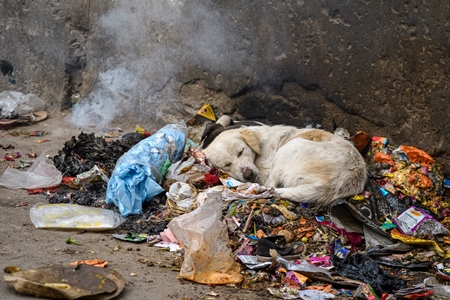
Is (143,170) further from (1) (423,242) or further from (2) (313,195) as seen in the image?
(1) (423,242)

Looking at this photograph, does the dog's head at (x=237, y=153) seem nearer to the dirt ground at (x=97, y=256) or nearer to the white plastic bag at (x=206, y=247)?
the white plastic bag at (x=206, y=247)

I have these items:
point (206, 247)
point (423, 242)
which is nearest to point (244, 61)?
point (423, 242)

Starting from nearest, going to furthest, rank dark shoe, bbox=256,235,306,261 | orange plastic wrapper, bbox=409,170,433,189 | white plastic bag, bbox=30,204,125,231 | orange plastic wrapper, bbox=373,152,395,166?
1. dark shoe, bbox=256,235,306,261
2. white plastic bag, bbox=30,204,125,231
3. orange plastic wrapper, bbox=409,170,433,189
4. orange plastic wrapper, bbox=373,152,395,166

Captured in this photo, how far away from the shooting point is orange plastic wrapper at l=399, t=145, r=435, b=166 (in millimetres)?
6398

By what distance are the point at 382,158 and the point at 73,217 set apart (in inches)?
125

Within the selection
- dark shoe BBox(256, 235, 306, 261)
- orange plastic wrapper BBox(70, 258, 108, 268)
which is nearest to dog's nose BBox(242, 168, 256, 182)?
dark shoe BBox(256, 235, 306, 261)

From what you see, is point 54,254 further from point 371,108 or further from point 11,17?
point 11,17

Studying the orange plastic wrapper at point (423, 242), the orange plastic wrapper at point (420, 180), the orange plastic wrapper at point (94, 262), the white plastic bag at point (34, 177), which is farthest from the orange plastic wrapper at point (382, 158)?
the white plastic bag at point (34, 177)

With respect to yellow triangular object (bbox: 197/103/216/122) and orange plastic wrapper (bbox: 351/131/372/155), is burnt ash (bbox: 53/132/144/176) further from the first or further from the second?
orange plastic wrapper (bbox: 351/131/372/155)

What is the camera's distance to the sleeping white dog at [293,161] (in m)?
6.05

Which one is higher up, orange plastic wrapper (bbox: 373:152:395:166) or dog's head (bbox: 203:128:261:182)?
orange plastic wrapper (bbox: 373:152:395:166)

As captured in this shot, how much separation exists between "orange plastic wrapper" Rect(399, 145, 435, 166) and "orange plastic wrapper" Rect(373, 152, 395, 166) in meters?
0.18

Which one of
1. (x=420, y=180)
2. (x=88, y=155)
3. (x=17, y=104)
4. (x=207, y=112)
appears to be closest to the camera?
(x=420, y=180)

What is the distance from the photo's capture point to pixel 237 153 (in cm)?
689
